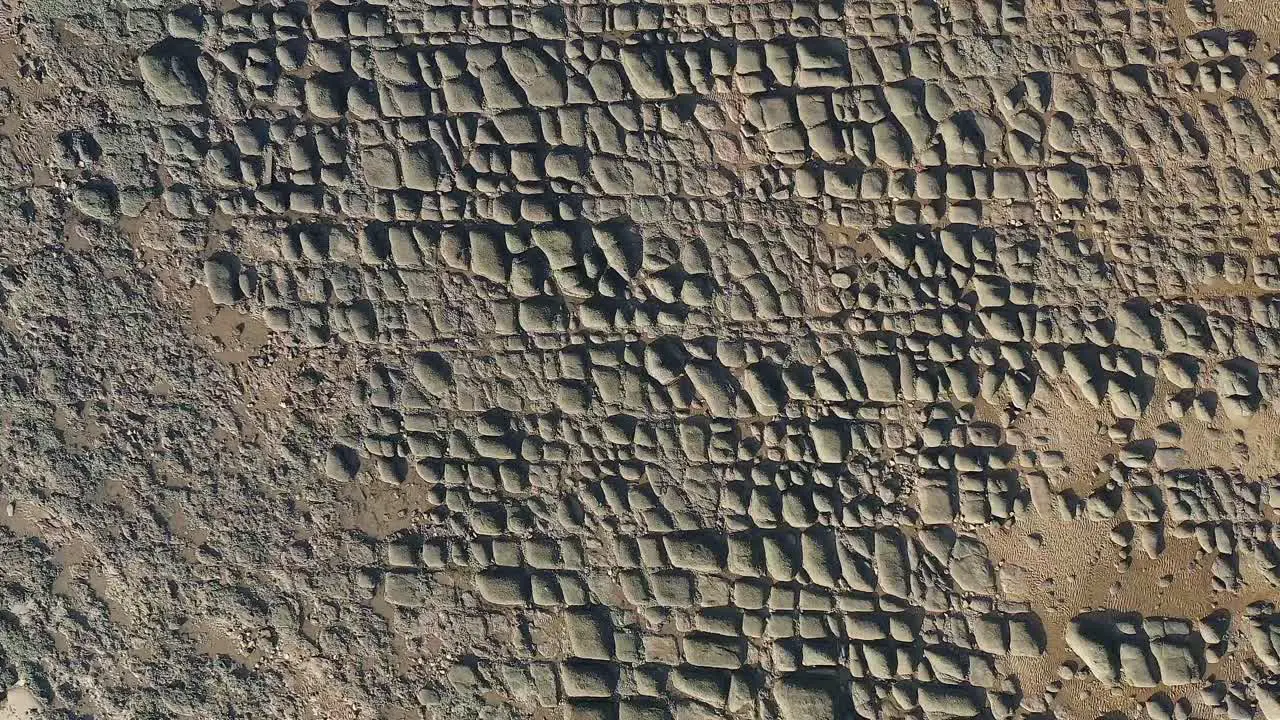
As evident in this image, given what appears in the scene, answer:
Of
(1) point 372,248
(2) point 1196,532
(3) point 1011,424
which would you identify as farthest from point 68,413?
(2) point 1196,532

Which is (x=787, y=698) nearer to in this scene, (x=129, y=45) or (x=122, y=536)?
(x=122, y=536)

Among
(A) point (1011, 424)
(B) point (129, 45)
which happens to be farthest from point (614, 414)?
(B) point (129, 45)

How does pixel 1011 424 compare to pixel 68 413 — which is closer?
pixel 1011 424

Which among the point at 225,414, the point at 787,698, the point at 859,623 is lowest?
the point at 225,414

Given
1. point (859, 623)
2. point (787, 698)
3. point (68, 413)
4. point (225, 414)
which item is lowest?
point (68, 413)

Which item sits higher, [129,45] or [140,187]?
[129,45]

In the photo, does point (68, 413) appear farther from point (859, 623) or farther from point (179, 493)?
point (859, 623)
